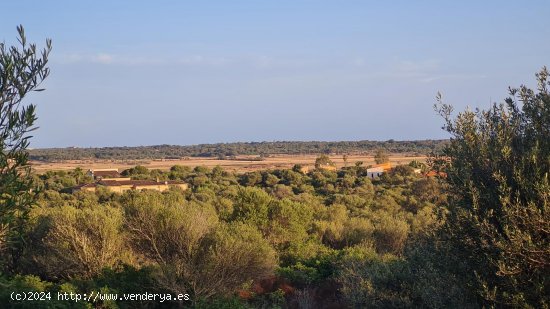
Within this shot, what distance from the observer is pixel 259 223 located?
80.3 ft

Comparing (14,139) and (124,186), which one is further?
(124,186)

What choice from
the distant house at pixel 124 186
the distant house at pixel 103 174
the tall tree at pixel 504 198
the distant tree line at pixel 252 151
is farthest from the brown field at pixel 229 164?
the tall tree at pixel 504 198

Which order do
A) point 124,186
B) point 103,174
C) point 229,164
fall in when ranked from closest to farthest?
1. point 124,186
2. point 103,174
3. point 229,164

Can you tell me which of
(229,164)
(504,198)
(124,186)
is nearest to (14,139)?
(504,198)

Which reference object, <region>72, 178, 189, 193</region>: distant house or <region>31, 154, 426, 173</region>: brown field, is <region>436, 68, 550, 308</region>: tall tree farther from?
<region>31, 154, 426, 173</region>: brown field

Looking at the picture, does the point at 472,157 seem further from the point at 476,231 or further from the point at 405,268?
the point at 405,268

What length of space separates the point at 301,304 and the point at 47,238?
7364mm

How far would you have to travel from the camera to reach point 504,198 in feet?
21.3

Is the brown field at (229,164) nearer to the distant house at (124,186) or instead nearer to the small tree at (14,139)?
the distant house at (124,186)

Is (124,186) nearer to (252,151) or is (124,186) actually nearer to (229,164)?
(229,164)

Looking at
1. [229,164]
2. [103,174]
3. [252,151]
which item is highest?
[252,151]

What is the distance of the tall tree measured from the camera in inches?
252

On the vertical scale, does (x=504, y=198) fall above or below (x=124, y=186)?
above

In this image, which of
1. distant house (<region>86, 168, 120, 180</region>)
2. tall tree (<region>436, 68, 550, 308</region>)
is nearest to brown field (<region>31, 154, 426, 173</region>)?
distant house (<region>86, 168, 120, 180</region>)
